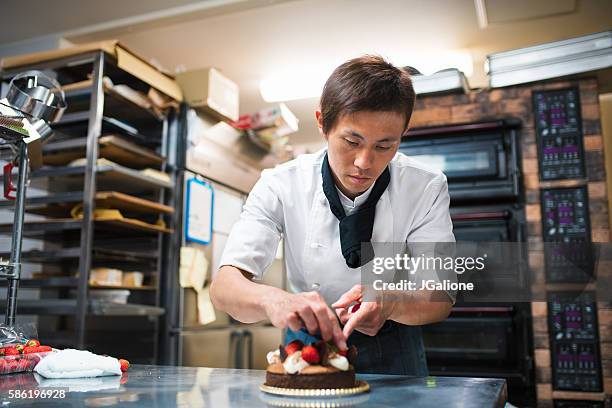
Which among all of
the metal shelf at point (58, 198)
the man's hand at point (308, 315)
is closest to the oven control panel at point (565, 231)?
the man's hand at point (308, 315)

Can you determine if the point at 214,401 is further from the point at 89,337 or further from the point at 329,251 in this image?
the point at 89,337

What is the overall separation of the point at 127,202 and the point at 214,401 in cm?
241

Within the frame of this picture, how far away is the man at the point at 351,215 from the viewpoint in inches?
52.8

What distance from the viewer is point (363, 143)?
136 cm

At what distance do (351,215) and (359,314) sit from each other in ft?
1.47

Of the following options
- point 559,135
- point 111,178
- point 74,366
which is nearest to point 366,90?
point 74,366

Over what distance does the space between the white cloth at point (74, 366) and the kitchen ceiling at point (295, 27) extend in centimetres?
291

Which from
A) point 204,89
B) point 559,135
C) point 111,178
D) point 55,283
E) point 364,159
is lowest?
point 55,283

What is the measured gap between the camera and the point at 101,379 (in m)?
1.29

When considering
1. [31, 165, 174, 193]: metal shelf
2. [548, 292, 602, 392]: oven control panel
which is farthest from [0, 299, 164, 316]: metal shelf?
[548, 292, 602, 392]: oven control panel

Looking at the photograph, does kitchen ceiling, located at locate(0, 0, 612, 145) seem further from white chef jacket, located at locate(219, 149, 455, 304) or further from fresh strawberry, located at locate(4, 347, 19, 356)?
fresh strawberry, located at locate(4, 347, 19, 356)

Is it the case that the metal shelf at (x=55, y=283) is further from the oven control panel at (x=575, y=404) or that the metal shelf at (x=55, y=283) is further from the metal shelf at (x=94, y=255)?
→ the oven control panel at (x=575, y=404)

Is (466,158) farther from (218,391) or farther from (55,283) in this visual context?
(218,391)

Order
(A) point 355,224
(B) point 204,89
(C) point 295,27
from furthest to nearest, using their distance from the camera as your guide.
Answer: (C) point 295,27 < (B) point 204,89 < (A) point 355,224
